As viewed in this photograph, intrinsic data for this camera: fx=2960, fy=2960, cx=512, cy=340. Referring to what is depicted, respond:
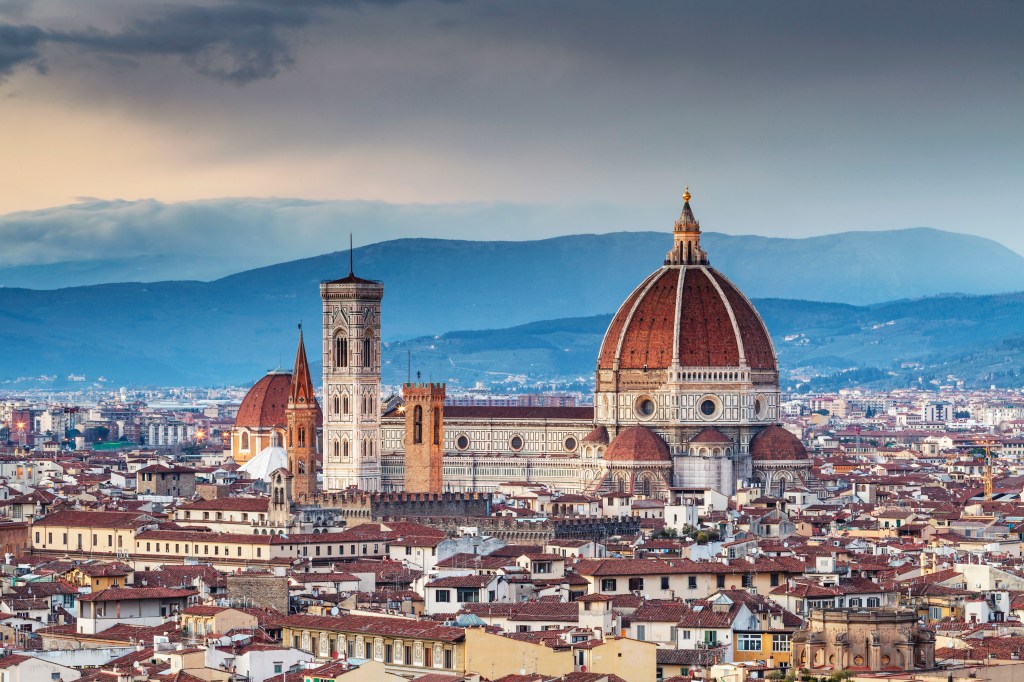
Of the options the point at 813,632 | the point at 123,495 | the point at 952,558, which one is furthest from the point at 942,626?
the point at 123,495

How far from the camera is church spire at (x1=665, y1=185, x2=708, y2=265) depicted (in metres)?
120

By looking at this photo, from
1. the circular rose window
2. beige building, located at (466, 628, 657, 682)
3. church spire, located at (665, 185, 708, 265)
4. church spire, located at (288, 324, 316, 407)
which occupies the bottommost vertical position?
beige building, located at (466, 628, 657, 682)

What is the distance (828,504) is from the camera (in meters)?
102

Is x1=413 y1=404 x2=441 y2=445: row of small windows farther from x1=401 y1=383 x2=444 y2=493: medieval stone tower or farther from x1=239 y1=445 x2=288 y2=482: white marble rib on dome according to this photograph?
x1=239 y1=445 x2=288 y2=482: white marble rib on dome

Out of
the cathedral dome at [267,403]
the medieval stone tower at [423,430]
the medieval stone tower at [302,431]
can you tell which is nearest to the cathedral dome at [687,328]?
the medieval stone tower at [423,430]

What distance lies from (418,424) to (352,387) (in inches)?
141

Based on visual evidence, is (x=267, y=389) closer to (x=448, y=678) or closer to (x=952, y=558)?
(x=952, y=558)

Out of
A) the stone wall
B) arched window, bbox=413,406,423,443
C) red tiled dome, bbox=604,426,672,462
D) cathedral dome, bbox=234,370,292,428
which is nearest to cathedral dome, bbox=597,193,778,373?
red tiled dome, bbox=604,426,672,462

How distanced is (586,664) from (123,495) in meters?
59.6

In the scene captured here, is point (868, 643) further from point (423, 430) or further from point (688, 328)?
point (688, 328)

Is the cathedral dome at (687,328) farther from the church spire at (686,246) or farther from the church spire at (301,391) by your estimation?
the church spire at (301,391)

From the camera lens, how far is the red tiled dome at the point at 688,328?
11600cm

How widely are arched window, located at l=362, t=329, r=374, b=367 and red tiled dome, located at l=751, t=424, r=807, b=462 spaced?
611 inches

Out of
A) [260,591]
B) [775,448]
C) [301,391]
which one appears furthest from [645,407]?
[260,591]
